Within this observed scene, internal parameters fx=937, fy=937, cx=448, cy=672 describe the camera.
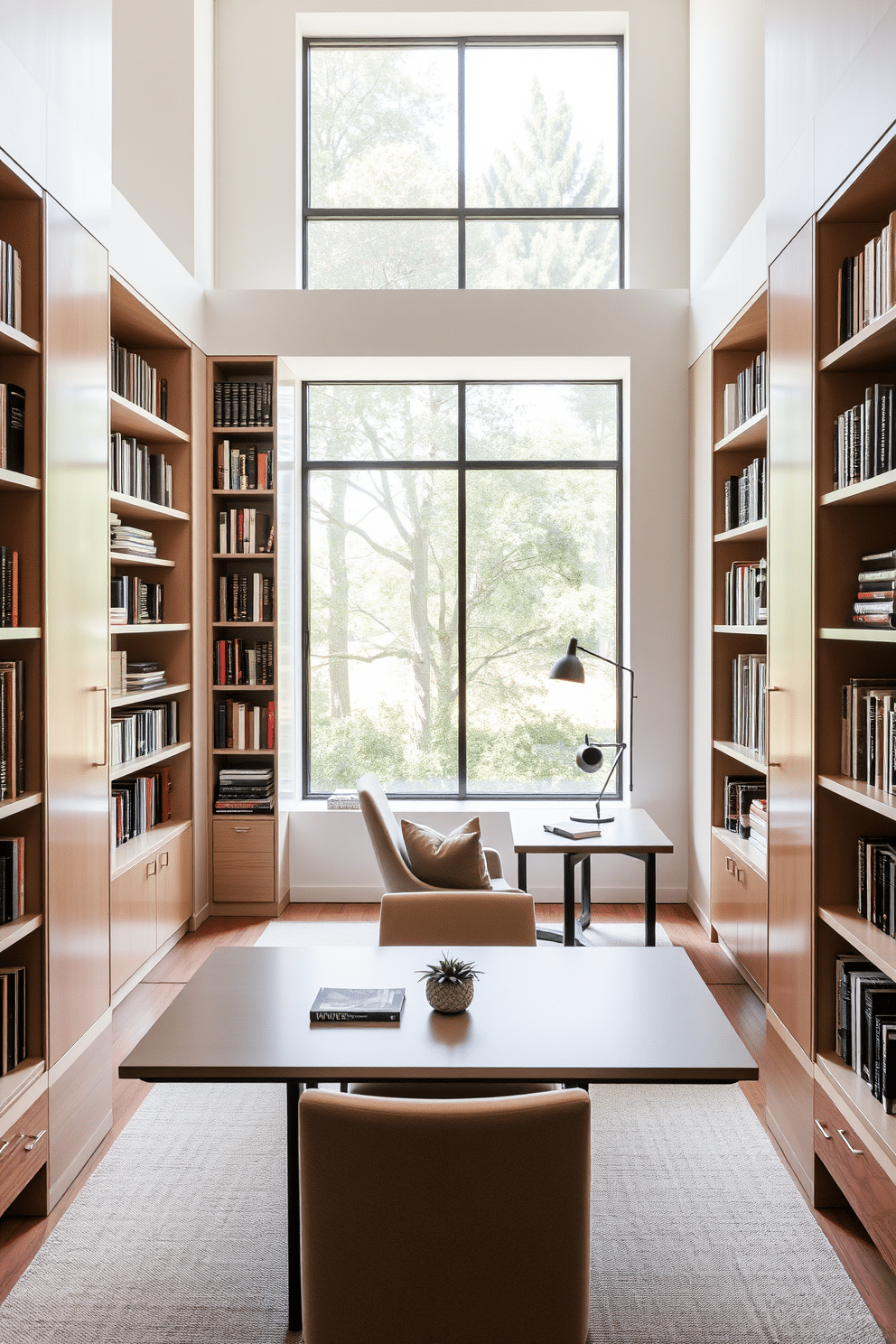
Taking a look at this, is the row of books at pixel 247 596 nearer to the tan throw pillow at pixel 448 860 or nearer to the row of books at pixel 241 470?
the row of books at pixel 241 470

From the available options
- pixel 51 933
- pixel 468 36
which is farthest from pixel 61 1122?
pixel 468 36

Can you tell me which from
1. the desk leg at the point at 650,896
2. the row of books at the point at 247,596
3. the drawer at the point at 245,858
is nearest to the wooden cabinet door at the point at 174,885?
the drawer at the point at 245,858

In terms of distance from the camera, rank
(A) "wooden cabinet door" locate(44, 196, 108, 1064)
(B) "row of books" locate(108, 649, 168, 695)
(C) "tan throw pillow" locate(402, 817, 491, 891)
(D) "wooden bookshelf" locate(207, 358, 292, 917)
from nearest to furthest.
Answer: (A) "wooden cabinet door" locate(44, 196, 108, 1064)
(C) "tan throw pillow" locate(402, 817, 491, 891)
(B) "row of books" locate(108, 649, 168, 695)
(D) "wooden bookshelf" locate(207, 358, 292, 917)

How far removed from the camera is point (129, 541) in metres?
4.17

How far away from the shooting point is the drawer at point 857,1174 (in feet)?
6.88

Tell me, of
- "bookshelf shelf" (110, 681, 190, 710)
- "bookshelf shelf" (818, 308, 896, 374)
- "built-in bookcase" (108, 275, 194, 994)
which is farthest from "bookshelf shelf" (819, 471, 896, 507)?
"built-in bookcase" (108, 275, 194, 994)

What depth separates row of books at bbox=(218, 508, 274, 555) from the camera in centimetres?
513

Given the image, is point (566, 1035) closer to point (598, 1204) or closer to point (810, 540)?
point (598, 1204)

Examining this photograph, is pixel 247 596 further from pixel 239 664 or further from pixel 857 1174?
pixel 857 1174

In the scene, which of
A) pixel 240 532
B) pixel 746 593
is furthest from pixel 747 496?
pixel 240 532

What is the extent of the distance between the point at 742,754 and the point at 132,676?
2775 mm

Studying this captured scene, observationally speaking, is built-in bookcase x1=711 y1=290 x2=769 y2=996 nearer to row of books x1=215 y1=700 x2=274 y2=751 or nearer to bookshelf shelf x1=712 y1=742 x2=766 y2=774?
bookshelf shelf x1=712 y1=742 x2=766 y2=774

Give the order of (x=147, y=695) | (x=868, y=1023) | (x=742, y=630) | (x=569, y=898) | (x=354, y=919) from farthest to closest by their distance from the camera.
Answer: (x=354, y=919) < (x=147, y=695) < (x=742, y=630) < (x=569, y=898) < (x=868, y=1023)

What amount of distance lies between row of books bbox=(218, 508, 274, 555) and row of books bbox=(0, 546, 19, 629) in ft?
8.67
